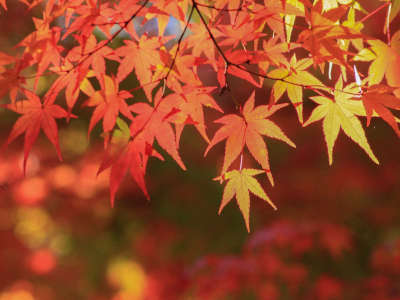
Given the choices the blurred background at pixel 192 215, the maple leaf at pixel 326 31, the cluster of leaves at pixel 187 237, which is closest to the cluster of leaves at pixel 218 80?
the maple leaf at pixel 326 31

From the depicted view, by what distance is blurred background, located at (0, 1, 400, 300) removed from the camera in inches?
→ 137

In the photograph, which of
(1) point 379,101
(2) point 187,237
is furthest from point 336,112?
(2) point 187,237

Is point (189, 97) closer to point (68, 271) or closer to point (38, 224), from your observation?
point (68, 271)

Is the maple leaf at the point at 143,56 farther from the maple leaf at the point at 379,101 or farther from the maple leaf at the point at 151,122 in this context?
the maple leaf at the point at 379,101

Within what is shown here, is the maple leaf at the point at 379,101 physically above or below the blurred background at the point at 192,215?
above

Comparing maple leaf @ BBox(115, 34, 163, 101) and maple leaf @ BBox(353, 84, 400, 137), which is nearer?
maple leaf @ BBox(353, 84, 400, 137)

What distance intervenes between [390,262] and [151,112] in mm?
2259

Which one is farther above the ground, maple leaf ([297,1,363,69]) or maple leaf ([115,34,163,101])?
maple leaf ([297,1,363,69])

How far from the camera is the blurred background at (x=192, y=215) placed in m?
3.49

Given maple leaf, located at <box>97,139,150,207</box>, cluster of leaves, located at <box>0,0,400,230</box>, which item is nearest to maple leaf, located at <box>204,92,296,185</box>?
cluster of leaves, located at <box>0,0,400,230</box>

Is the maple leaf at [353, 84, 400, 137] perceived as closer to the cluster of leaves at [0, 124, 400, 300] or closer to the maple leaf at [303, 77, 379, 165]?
the maple leaf at [303, 77, 379, 165]

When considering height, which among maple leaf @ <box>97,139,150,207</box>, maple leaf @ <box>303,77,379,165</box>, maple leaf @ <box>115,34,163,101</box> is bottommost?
maple leaf @ <box>97,139,150,207</box>

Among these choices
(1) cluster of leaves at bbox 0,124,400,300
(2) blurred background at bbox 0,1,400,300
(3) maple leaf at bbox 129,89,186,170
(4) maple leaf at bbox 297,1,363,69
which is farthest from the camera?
(2) blurred background at bbox 0,1,400,300

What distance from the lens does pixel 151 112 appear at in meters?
0.85
